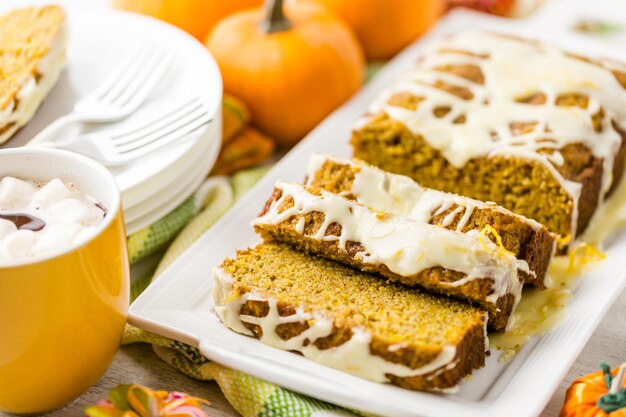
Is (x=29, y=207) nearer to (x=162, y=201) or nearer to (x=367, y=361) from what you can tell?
(x=162, y=201)

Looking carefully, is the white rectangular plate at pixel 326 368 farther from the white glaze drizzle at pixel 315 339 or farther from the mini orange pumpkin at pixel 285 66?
the mini orange pumpkin at pixel 285 66

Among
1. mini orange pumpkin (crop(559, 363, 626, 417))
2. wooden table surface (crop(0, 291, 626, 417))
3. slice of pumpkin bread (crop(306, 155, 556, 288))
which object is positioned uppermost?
slice of pumpkin bread (crop(306, 155, 556, 288))

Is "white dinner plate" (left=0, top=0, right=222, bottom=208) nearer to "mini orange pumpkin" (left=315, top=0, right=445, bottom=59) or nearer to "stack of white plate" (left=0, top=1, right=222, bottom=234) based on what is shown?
"stack of white plate" (left=0, top=1, right=222, bottom=234)

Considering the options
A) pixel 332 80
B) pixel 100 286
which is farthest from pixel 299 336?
pixel 332 80

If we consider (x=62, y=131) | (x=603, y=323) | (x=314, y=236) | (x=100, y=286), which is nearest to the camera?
(x=100, y=286)

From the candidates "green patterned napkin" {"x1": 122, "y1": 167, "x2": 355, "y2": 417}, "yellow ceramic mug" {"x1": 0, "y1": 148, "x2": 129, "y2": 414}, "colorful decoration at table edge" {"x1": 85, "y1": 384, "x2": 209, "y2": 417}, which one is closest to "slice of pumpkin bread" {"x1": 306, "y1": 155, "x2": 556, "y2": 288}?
"green patterned napkin" {"x1": 122, "y1": 167, "x2": 355, "y2": 417}

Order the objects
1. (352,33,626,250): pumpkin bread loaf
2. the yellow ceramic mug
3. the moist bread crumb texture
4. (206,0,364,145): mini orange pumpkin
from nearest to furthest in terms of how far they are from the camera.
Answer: the yellow ceramic mug → (352,33,626,250): pumpkin bread loaf → the moist bread crumb texture → (206,0,364,145): mini orange pumpkin
